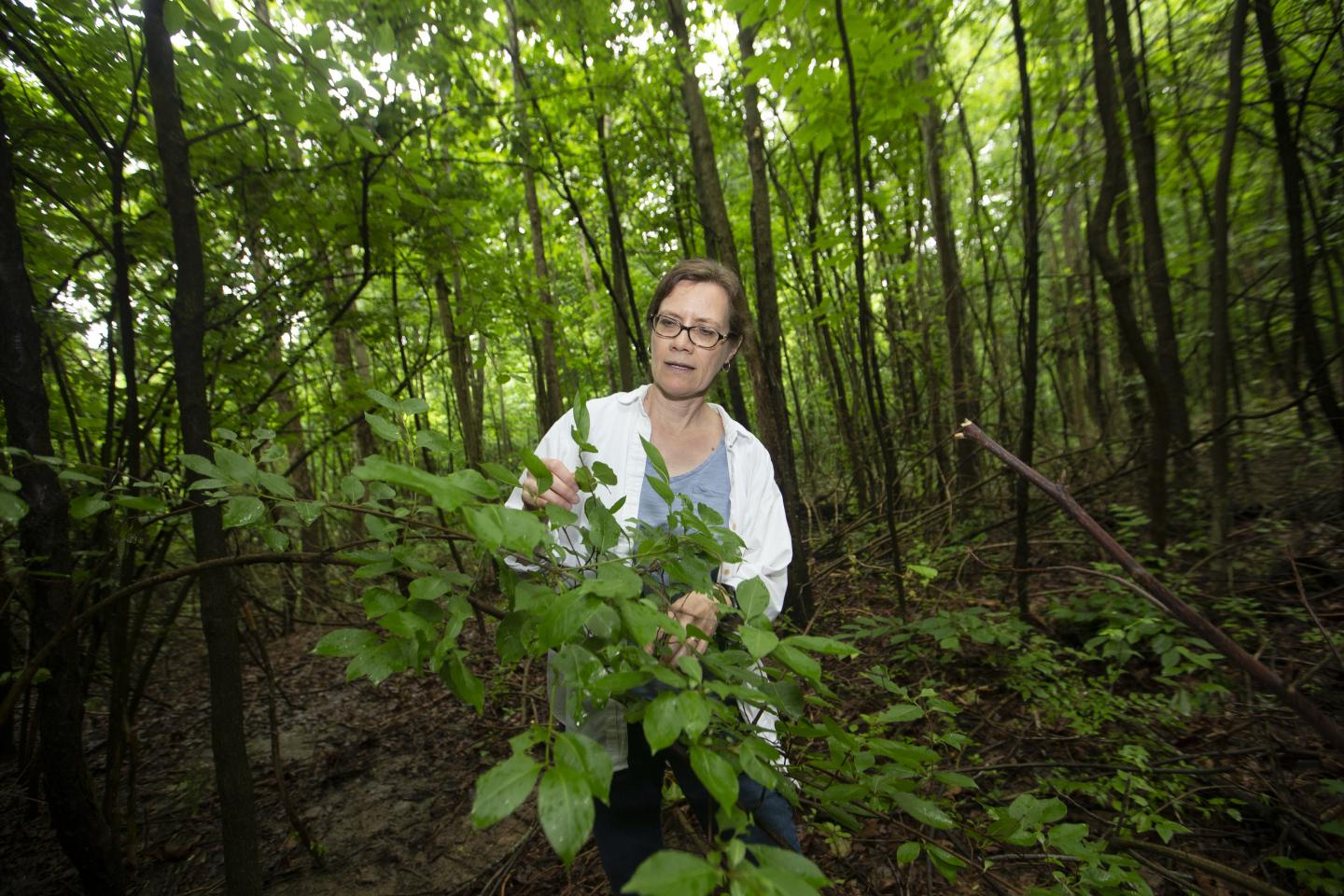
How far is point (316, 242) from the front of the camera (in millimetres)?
2963

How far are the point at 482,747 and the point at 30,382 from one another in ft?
9.36

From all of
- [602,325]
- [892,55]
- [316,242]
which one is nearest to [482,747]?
[316,242]

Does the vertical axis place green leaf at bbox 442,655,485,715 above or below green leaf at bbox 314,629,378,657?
below

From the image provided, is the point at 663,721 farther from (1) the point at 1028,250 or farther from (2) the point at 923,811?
A: (1) the point at 1028,250

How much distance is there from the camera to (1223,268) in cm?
301

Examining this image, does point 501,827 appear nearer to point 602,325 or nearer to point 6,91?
point 6,91

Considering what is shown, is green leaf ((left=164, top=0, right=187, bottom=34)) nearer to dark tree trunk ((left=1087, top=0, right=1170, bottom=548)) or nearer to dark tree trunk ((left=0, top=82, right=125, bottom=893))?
dark tree trunk ((left=0, top=82, right=125, bottom=893))

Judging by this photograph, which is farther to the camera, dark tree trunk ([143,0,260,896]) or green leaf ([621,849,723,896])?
dark tree trunk ([143,0,260,896])

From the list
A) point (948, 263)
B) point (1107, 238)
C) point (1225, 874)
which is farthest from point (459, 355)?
point (1225, 874)

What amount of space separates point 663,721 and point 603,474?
395 mm

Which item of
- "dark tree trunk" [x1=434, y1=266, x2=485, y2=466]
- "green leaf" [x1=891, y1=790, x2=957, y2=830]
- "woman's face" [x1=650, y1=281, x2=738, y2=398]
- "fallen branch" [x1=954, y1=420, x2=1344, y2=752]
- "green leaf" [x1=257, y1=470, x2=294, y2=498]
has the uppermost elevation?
"dark tree trunk" [x1=434, y1=266, x2=485, y2=466]

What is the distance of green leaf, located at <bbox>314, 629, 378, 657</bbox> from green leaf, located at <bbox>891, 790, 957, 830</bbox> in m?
0.92

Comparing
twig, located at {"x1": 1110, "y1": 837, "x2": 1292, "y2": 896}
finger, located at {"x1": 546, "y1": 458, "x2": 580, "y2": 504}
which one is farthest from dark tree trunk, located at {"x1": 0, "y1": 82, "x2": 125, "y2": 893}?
twig, located at {"x1": 1110, "y1": 837, "x2": 1292, "y2": 896}

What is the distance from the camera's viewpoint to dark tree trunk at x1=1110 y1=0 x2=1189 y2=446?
10.9 ft
